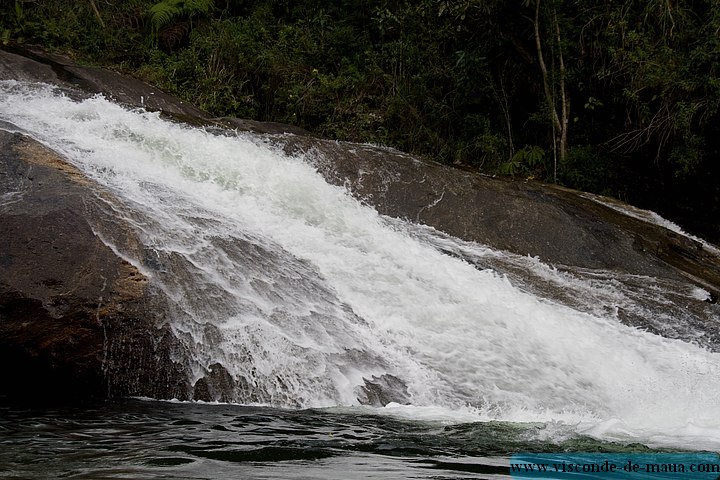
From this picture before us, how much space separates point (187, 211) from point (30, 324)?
1.95m

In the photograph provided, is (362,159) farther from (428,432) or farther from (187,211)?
(428,432)

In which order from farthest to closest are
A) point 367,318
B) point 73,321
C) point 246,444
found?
point 367,318, point 73,321, point 246,444

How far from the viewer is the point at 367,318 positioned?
21.5 feet

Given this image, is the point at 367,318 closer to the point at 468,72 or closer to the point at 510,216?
the point at 510,216

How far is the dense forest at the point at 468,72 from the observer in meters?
12.9

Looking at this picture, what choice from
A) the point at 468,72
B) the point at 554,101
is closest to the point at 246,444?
the point at 554,101

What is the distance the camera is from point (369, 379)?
584cm

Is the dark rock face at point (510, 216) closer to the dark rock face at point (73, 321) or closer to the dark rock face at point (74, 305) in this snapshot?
the dark rock face at point (74, 305)

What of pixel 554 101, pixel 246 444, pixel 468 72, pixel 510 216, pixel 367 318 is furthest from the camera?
pixel 468 72

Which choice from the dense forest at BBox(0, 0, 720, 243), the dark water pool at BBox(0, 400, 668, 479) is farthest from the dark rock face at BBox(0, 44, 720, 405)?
the dense forest at BBox(0, 0, 720, 243)

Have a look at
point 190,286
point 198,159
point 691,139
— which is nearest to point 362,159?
point 198,159

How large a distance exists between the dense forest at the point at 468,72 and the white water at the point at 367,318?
5.34 metres

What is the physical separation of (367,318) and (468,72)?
9665 mm

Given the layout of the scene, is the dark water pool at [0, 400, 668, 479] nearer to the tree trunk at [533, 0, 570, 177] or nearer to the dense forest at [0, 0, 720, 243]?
the dense forest at [0, 0, 720, 243]
